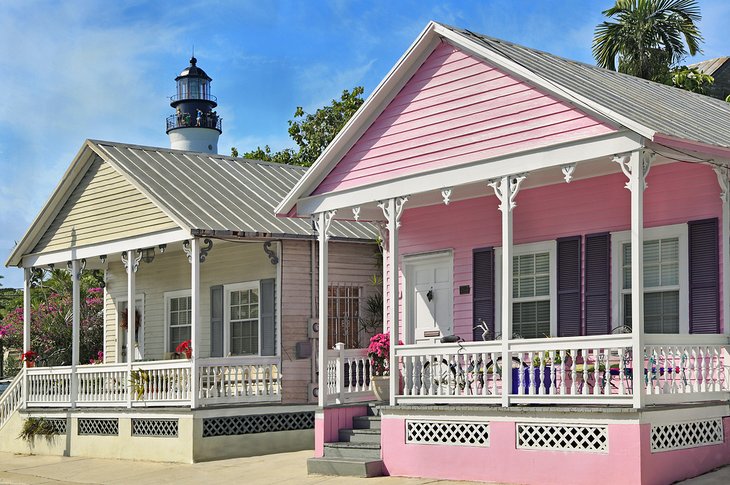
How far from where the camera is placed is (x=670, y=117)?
14.3m

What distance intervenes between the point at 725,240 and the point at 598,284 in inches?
85.6

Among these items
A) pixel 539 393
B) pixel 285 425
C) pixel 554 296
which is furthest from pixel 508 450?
pixel 285 425

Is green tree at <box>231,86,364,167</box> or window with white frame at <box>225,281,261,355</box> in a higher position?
green tree at <box>231,86,364,167</box>

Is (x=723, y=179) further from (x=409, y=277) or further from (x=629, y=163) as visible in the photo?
(x=409, y=277)

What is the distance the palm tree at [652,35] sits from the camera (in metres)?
27.2

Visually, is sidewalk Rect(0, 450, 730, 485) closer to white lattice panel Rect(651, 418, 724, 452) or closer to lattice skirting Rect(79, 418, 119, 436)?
lattice skirting Rect(79, 418, 119, 436)

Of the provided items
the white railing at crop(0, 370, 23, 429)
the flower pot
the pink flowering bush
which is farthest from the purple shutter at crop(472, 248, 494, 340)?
the white railing at crop(0, 370, 23, 429)

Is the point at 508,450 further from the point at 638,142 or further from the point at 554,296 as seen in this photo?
the point at 638,142

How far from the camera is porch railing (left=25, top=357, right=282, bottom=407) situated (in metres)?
19.7

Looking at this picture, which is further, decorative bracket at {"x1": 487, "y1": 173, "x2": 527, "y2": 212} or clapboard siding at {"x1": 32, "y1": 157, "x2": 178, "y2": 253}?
clapboard siding at {"x1": 32, "y1": 157, "x2": 178, "y2": 253}

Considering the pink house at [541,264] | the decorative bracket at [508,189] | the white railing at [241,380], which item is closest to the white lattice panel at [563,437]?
the pink house at [541,264]

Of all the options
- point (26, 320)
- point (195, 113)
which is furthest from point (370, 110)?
point (195, 113)

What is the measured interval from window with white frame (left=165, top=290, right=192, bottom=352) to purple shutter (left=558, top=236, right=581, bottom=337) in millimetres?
10034

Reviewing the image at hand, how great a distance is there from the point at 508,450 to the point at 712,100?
7994 mm
